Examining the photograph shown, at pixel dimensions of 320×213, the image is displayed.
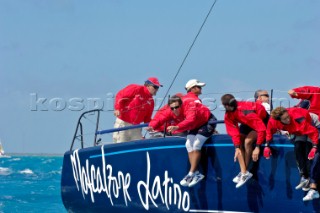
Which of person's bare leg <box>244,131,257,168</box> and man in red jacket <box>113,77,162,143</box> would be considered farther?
man in red jacket <box>113,77,162,143</box>

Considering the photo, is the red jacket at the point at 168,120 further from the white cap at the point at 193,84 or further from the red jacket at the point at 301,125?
the red jacket at the point at 301,125

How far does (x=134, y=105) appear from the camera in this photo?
1045 centimetres

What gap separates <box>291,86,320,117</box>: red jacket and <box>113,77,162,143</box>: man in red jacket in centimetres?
306

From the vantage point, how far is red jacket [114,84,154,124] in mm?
10406

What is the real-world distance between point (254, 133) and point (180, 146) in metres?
1.34

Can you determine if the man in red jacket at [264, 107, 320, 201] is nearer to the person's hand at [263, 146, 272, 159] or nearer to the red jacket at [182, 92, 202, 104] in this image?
the person's hand at [263, 146, 272, 159]

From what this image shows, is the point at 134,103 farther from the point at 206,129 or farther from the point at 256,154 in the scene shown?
the point at 256,154

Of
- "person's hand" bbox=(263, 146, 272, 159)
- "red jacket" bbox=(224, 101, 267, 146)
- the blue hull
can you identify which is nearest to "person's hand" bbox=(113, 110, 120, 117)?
the blue hull

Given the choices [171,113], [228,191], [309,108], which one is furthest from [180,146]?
[309,108]

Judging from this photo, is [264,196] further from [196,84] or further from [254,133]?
[196,84]

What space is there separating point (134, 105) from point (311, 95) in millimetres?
3355

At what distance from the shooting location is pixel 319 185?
23.9 feet

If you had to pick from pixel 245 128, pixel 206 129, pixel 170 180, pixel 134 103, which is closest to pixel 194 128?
pixel 206 129

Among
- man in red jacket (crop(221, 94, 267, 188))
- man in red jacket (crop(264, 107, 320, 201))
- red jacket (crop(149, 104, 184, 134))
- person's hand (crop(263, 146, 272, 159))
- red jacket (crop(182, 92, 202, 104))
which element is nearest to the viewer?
man in red jacket (crop(264, 107, 320, 201))
